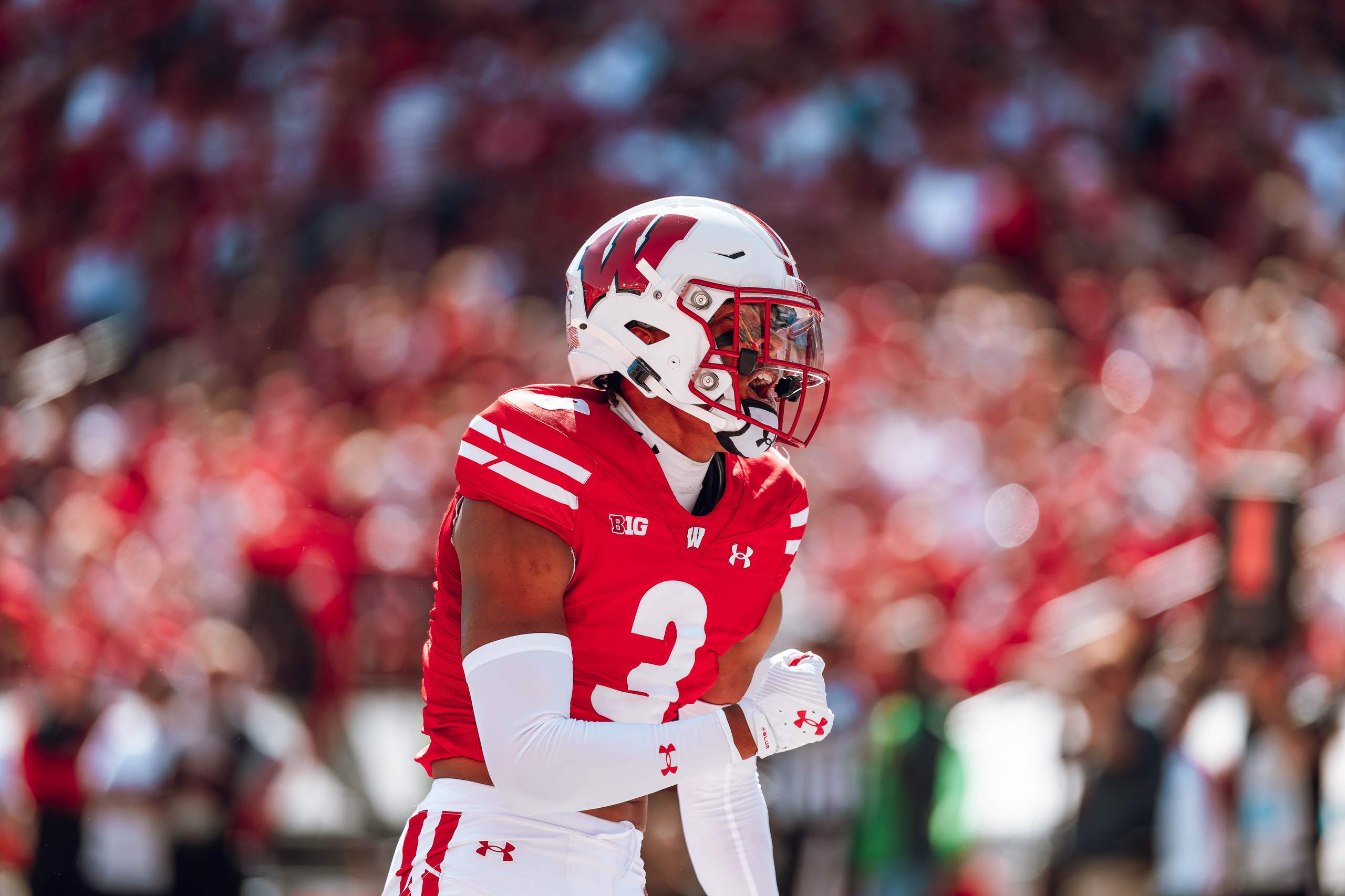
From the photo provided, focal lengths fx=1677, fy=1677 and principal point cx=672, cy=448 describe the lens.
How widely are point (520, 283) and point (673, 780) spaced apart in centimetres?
908

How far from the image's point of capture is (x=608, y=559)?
2.58 m

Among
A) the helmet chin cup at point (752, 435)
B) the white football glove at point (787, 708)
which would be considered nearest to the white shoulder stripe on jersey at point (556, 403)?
the helmet chin cup at point (752, 435)

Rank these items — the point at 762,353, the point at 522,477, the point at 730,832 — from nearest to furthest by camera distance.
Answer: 1. the point at 522,477
2. the point at 762,353
3. the point at 730,832

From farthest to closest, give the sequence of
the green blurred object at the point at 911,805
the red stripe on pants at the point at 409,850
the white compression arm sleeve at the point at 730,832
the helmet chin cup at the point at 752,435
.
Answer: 1. the green blurred object at the point at 911,805
2. the white compression arm sleeve at the point at 730,832
3. the helmet chin cup at the point at 752,435
4. the red stripe on pants at the point at 409,850

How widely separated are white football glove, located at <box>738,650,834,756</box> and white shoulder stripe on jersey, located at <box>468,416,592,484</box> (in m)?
0.42

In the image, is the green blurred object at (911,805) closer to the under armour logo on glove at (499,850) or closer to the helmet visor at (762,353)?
the helmet visor at (762,353)

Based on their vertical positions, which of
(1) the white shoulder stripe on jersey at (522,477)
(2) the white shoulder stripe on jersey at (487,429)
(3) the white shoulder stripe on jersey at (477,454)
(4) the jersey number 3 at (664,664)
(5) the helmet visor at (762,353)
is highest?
(5) the helmet visor at (762,353)

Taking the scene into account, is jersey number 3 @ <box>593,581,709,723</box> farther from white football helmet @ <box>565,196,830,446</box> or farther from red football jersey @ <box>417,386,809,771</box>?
white football helmet @ <box>565,196,830,446</box>

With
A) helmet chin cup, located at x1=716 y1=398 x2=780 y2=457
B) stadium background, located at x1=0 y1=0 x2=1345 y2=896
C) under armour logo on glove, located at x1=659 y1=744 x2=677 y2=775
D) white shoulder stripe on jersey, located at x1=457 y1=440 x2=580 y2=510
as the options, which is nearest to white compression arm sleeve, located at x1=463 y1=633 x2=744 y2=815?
under armour logo on glove, located at x1=659 y1=744 x2=677 y2=775

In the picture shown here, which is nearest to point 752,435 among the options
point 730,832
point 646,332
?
point 646,332

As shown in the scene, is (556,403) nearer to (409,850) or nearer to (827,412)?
(409,850)

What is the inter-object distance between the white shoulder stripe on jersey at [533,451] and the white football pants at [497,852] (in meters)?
0.51

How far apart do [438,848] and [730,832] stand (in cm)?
58

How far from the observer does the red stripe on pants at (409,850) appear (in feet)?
8.59
